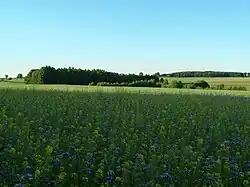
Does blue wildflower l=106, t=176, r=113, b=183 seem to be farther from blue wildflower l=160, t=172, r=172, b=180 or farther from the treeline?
the treeline

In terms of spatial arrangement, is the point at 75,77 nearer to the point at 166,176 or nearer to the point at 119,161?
the point at 119,161

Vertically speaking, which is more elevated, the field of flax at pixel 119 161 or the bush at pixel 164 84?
the bush at pixel 164 84

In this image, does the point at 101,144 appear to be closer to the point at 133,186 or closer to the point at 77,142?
the point at 77,142

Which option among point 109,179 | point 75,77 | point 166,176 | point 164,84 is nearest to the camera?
point 109,179

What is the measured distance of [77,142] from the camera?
7660mm

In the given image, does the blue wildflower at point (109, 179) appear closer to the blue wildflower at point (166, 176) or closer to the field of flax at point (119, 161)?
the field of flax at point (119, 161)

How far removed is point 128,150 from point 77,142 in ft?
3.91

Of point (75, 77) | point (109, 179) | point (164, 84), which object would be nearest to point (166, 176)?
point (109, 179)

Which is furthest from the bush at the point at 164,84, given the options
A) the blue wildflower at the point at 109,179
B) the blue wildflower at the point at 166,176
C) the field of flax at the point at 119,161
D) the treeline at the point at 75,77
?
the blue wildflower at the point at 109,179

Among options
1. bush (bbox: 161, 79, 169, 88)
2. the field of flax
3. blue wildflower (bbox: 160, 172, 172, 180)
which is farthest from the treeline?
Result: blue wildflower (bbox: 160, 172, 172, 180)

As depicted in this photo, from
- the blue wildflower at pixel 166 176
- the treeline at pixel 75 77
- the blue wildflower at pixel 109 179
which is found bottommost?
the blue wildflower at pixel 166 176

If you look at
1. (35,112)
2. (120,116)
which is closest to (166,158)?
(120,116)

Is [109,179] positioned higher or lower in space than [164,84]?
lower

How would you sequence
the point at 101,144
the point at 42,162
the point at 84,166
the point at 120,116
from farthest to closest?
1. the point at 120,116
2. the point at 101,144
3. the point at 84,166
4. the point at 42,162
